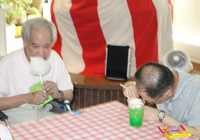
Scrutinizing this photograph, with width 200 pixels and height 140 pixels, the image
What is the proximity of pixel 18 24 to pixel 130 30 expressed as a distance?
398 cm

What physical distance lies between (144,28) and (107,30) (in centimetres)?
45

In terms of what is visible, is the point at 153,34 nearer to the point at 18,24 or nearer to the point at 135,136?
the point at 135,136

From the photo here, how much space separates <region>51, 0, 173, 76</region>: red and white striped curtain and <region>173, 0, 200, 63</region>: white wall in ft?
2.93

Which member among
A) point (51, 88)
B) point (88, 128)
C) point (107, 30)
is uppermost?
point (107, 30)

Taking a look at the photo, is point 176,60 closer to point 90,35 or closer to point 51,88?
point 90,35

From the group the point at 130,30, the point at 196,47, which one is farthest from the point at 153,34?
the point at 196,47

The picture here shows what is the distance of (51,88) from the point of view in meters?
2.29

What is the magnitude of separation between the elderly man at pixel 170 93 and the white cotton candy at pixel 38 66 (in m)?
0.73

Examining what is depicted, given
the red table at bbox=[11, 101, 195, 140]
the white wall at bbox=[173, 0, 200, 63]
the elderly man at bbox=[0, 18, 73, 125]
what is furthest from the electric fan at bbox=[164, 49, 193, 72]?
the red table at bbox=[11, 101, 195, 140]

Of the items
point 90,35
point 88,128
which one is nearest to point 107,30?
point 90,35

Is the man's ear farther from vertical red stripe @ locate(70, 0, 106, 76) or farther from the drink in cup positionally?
vertical red stripe @ locate(70, 0, 106, 76)

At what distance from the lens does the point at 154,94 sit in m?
1.77

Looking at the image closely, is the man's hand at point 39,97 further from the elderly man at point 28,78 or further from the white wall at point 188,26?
the white wall at point 188,26

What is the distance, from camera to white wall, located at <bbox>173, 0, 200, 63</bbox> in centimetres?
493
